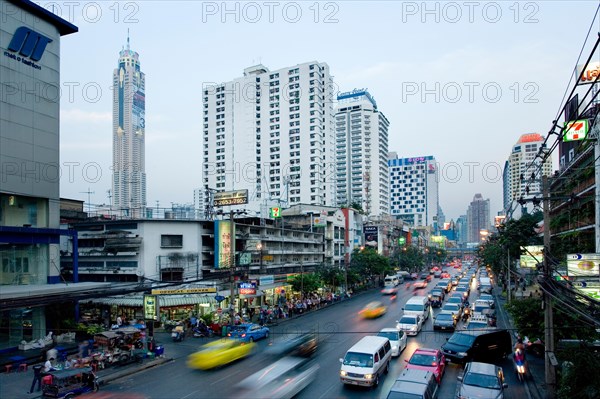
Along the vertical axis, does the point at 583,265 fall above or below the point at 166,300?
above

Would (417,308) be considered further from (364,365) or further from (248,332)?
(364,365)

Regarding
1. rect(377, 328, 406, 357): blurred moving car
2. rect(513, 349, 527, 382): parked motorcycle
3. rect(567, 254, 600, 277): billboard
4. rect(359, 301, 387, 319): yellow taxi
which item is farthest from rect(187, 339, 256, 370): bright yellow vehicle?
rect(567, 254, 600, 277): billboard

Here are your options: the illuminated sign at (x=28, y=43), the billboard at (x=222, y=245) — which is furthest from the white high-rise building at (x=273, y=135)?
the illuminated sign at (x=28, y=43)

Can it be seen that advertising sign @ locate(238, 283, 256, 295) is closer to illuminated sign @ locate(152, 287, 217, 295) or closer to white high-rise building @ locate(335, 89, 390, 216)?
illuminated sign @ locate(152, 287, 217, 295)

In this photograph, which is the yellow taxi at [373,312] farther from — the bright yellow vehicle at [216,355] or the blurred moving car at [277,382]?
the blurred moving car at [277,382]

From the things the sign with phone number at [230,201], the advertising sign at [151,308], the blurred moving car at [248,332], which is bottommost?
the blurred moving car at [248,332]

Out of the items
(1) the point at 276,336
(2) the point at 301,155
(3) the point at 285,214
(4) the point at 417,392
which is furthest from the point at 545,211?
(2) the point at 301,155

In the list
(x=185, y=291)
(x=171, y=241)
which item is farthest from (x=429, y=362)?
(x=171, y=241)

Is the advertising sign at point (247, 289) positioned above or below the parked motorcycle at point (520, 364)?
above
